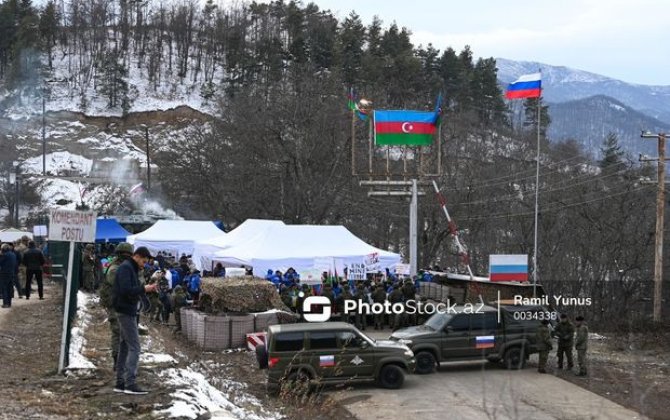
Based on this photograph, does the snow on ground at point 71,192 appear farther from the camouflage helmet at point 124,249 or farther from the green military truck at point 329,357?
the camouflage helmet at point 124,249

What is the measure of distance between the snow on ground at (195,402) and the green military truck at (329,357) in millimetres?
2464

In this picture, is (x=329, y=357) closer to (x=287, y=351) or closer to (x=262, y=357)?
(x=287, y=351)

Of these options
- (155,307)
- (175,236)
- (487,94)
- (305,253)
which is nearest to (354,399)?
(155,307)

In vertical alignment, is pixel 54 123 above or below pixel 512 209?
above

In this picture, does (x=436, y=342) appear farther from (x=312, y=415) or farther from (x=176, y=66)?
(x=176, y=66)

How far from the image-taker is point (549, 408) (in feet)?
42.8

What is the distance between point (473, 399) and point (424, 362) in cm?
272

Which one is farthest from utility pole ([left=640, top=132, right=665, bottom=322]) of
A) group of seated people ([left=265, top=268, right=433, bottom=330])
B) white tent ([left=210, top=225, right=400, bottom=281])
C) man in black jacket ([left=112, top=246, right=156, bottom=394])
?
man in black jacket ([left=112, top=246, right=156, bottom=394])

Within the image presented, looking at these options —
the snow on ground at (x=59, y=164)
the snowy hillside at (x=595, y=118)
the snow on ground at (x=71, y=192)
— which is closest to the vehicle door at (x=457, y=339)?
the snow on ground at (x=71, y=192)

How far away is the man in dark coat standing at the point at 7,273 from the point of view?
1683 cm

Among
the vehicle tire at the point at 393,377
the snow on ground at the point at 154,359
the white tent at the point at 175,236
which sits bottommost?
the vehicle tire at the point at 393,377

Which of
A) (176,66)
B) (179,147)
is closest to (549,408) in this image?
(179,147)

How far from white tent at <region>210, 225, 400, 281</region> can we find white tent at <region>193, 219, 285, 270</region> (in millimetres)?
503

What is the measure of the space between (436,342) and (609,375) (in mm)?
4439
